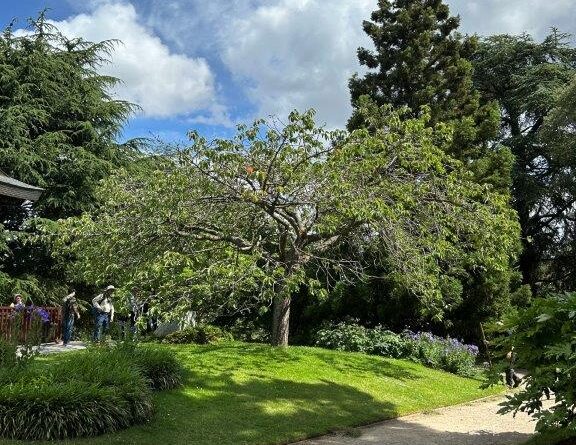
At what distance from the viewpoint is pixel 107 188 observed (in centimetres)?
1339

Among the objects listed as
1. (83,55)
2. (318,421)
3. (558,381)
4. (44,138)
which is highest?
(83,55)

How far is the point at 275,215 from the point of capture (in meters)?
12.6

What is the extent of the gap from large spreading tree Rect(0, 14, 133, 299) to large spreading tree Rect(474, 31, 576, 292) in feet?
57.6

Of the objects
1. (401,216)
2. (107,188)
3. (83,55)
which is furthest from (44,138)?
(401,216)

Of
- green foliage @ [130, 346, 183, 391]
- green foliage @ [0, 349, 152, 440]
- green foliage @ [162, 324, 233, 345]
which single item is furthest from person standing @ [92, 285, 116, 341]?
green foliage @ [0, 349, 152, 440]

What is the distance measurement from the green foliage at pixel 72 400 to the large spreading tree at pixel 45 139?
13.6 meters

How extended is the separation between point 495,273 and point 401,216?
7.08m

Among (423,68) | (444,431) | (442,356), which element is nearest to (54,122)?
(423,68)

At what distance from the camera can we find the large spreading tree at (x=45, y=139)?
68.5 feet

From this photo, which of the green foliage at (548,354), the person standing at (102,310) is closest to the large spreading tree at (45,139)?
the person standing at (102,310)

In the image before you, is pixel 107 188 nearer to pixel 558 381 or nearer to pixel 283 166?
pixel 283 166

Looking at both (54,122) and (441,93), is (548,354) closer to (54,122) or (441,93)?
(441,93)

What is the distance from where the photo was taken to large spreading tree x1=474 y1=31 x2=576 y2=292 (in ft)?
83.6

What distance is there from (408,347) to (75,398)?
413 inches
